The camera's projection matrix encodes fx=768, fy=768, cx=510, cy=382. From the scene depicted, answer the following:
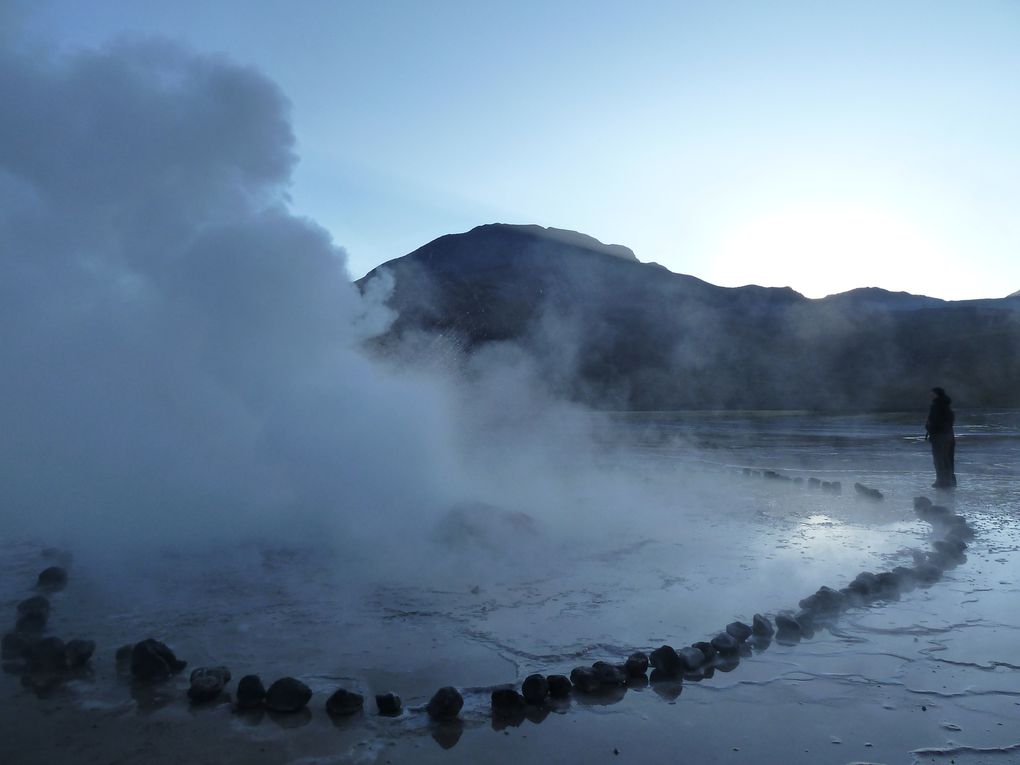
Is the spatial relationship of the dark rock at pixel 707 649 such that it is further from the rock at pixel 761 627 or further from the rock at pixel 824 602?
the rock at pixel 824 602

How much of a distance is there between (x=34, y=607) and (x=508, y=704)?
3.31 metres

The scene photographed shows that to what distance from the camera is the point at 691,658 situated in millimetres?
4289

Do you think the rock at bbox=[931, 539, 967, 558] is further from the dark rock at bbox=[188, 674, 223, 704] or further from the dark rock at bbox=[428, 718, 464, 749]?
the dark rock at bbox=[188, 674, 223, 704]

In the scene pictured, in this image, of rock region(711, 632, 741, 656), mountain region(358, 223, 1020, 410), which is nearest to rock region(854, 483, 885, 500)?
rock region(711, 632, 741, 656)

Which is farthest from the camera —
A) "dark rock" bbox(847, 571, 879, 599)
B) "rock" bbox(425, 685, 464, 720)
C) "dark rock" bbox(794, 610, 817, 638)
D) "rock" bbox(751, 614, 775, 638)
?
"dark rock" bbox(847, 571, 879, 599)

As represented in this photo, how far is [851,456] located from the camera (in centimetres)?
1666

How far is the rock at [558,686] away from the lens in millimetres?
3900

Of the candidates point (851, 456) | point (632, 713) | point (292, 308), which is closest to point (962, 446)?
point (851, 456)

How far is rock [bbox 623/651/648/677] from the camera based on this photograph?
4.13m

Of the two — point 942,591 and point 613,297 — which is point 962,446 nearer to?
point 942,591

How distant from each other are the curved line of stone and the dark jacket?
22.7 feet

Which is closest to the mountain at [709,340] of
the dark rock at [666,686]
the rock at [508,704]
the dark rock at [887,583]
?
the dark rock at [887,583]

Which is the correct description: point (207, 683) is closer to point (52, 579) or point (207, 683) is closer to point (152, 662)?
point (152, 662)

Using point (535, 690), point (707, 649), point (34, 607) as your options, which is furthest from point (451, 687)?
point (34, 607)
